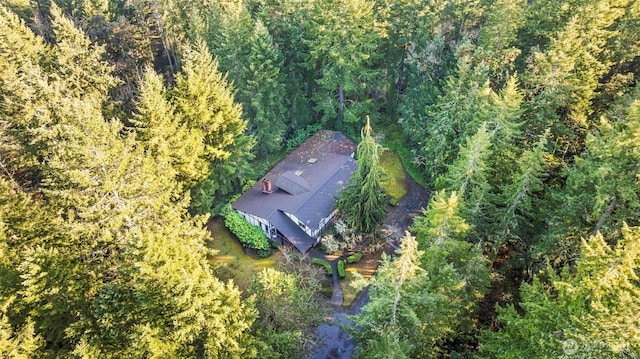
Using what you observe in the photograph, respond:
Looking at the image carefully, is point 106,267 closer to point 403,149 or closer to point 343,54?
point 343,54

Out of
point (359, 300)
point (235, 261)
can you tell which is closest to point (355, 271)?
point (359, 300)

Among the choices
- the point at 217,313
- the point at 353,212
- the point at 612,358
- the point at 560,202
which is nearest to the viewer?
the point at 612,358

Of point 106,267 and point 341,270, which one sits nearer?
point 106,267

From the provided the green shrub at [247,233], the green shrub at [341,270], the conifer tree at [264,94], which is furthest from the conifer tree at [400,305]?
the conifer tree at [264,94]

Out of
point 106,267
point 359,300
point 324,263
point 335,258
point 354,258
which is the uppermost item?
point 106,267

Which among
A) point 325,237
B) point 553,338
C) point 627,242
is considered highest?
point 627,242

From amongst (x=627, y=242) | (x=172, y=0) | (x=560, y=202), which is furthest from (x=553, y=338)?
(x=172, y=0)

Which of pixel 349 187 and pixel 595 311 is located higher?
pixel 595 311

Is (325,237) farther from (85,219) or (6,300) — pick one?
(6,300)
